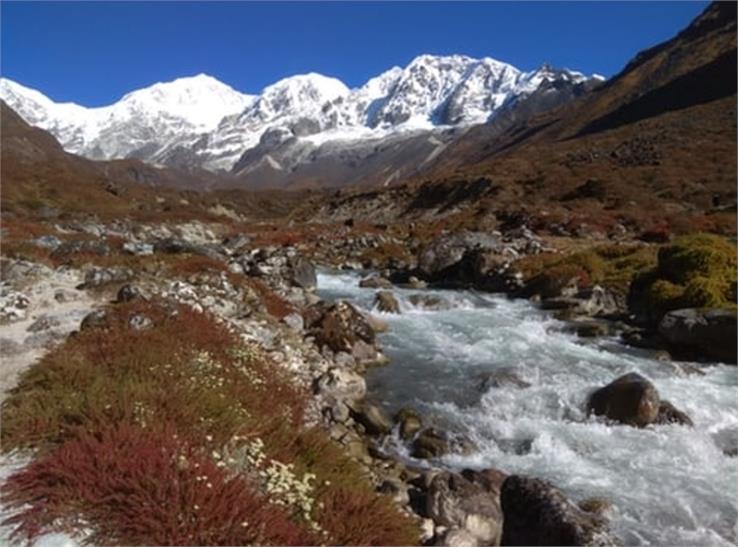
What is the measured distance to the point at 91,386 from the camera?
868cm

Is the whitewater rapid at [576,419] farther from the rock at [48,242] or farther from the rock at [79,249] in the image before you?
the rock at [48,242]

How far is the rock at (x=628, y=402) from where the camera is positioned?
13648 millimetres

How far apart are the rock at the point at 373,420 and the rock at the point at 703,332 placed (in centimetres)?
1020

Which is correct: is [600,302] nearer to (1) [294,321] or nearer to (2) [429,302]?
(2) [429,302]

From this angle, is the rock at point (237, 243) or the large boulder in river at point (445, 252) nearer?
the large boulder in river at point (445, 252)

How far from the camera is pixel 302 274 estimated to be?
99.0 feet

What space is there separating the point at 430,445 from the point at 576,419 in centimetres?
354

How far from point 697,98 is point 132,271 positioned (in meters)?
125

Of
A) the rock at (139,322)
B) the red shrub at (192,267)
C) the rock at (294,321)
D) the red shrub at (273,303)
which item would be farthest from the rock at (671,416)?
the red shrub at (192,267)

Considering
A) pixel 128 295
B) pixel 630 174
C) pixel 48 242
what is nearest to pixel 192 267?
pixel 128 295

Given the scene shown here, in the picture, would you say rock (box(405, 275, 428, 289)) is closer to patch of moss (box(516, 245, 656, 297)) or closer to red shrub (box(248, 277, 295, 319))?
patch of moss (box(516, 245, 656, 297))

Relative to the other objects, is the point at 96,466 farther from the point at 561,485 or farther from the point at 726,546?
the point at 726,546

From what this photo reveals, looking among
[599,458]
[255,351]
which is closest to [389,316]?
[255,351]

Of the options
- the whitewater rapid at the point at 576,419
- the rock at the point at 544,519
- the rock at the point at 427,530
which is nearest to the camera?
the rock at the point at 427,530
